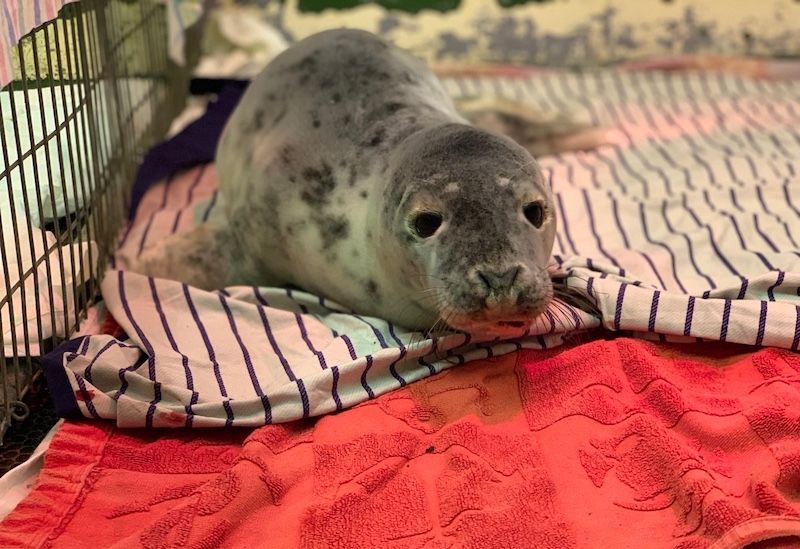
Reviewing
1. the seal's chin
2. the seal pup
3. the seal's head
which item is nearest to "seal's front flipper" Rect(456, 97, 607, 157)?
the seal pup

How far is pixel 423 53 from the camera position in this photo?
3244 millimetres

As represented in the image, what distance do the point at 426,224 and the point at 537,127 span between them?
1.19 m

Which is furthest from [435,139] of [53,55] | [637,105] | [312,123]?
[637,105]

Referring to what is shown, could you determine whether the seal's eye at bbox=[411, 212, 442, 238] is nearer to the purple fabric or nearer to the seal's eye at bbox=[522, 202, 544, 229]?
the seal's eye at bbox=[522, 202, 544, 229]

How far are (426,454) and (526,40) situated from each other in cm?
241

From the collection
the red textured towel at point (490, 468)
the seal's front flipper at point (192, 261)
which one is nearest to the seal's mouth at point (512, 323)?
the red textured towel at point (490, 468)

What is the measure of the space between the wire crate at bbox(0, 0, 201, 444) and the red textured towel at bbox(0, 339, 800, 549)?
0.18 m

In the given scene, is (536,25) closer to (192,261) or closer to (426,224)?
(192,261)

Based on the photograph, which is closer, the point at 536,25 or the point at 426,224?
the point at 426,224

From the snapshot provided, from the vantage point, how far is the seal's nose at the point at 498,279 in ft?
3.61

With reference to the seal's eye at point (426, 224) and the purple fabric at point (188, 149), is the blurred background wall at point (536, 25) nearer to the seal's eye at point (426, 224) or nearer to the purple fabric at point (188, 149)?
the purple fabric at point (188, 149)

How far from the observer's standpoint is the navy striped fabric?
47.5 inches

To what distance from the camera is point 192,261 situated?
158 centimetres

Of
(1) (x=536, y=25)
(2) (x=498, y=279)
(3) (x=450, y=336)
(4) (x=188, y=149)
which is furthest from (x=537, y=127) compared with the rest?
(2) (x=498, y=279)
